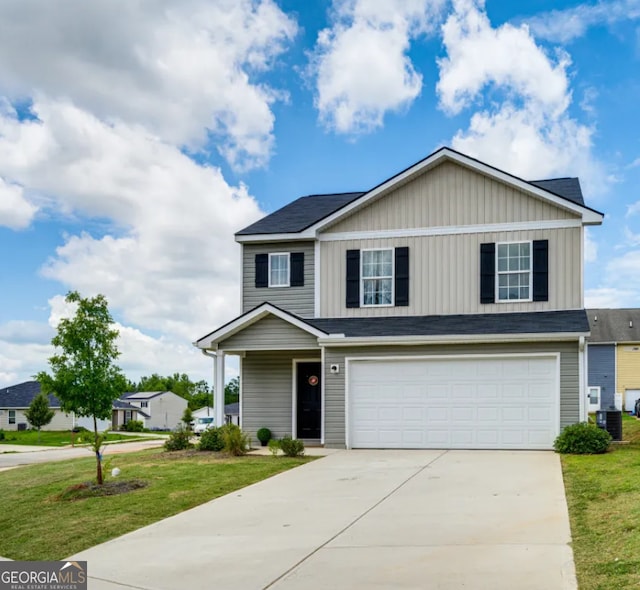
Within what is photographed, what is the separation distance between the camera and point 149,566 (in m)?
7.98

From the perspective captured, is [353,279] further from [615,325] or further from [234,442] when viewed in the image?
[615,325]

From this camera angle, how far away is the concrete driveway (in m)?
7.06

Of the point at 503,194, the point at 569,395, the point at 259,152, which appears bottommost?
the point at 569,395

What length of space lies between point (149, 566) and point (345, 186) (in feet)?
60.7

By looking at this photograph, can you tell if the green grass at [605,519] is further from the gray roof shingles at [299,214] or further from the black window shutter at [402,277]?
the gray roof shingles at [299,214]

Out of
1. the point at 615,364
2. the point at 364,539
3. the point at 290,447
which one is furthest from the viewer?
the point at 615,364

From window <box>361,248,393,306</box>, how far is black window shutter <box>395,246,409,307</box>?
188 mm

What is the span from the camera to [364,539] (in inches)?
337

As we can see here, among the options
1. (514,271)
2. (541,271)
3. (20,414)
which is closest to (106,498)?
(514,271)

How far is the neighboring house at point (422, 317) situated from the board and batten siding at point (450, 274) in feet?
0.10

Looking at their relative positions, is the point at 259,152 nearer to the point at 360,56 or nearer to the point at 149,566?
the point at 360,56

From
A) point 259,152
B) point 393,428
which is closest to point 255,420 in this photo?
point 393,428

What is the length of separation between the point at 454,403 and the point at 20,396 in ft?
175

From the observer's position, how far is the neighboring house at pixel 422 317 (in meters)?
17.5
